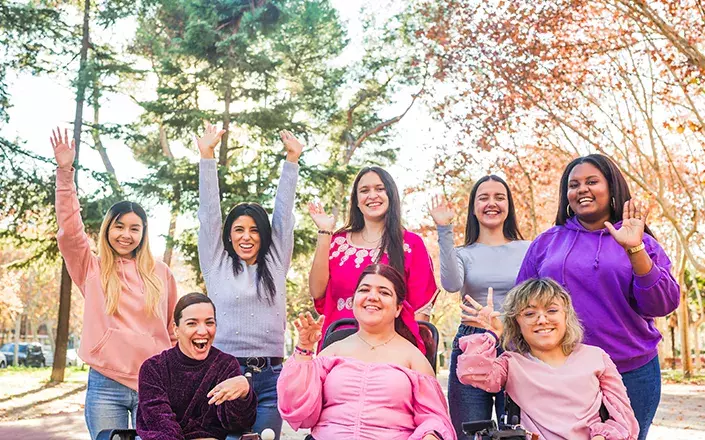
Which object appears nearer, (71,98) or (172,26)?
(71,98)

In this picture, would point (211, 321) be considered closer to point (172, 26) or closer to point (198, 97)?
point (198, 97)

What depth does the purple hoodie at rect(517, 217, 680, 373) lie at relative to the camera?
3660 millimetres

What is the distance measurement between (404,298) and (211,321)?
1.01 m

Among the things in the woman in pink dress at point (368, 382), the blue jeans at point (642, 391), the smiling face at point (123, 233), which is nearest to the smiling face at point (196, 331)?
the woman in pink dress at point (368, 382)

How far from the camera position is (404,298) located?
3.88 meters

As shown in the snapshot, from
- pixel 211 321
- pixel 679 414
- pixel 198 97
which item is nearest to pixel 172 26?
pixel 198 97

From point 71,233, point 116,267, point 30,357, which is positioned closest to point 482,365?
point 116,267

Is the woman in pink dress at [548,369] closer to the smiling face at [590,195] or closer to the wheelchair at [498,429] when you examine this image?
the wheelchair at [498,429]

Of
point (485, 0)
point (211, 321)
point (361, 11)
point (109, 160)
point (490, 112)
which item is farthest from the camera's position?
point (361, 11)

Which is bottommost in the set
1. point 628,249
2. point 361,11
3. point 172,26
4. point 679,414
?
point 679,414

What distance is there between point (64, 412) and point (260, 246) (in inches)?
411

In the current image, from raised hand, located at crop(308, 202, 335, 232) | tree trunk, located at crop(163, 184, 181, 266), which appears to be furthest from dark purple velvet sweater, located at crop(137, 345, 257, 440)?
tree trunk, located at crop(163, 184, 181, 266)

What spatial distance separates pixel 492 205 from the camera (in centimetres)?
461

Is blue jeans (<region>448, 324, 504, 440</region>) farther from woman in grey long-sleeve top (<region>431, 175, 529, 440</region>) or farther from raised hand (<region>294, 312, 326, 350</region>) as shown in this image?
raised hand (<region>294, 312, 326, 350</region>)
